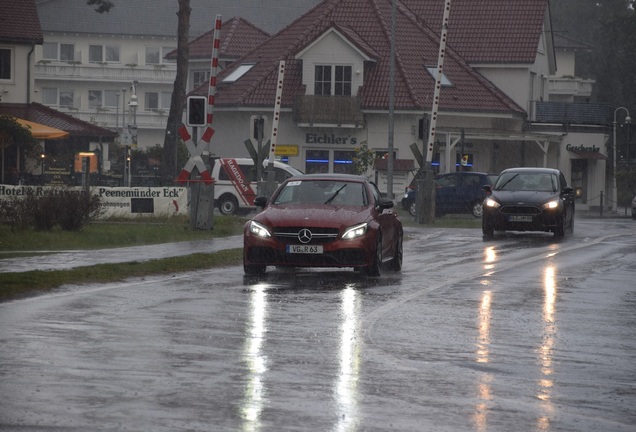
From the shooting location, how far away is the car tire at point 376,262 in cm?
2022

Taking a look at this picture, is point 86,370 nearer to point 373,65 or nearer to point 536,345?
point 536,345

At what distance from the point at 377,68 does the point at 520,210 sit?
33.5 metres

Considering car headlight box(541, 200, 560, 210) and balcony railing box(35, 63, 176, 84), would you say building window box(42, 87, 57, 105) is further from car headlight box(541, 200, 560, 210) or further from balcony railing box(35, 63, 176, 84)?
car headlight box(541, 200, 560, 210)

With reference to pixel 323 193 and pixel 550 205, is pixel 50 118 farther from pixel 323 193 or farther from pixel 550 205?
pixel 323 193

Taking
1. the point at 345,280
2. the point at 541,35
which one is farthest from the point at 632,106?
the point at 345,280

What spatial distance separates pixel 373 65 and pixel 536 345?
53908mm

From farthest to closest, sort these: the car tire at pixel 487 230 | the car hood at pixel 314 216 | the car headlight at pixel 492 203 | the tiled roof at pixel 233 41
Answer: the tiled roof at pixel 233 41 < the car tire at pixel 487 230 < the car headlight at pixel 492 203 < the car hood at pixel 314 216

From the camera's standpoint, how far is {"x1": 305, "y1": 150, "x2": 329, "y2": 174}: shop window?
66.6 m

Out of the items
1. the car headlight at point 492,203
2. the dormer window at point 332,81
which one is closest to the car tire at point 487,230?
the car headlight at point 492,203

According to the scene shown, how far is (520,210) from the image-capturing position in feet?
109

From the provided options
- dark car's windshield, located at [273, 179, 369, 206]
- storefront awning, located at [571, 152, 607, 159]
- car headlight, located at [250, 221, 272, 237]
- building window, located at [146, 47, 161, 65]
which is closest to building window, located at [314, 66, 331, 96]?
storefront awning, located at [571, 152, 607, 159]

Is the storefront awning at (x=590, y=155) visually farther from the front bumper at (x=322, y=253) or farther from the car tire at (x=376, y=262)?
the front bumper at (x=322, y=253)

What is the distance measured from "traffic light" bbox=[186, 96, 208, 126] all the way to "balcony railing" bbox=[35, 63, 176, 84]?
8125 cm

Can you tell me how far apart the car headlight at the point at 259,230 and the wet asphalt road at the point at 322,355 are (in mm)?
626
